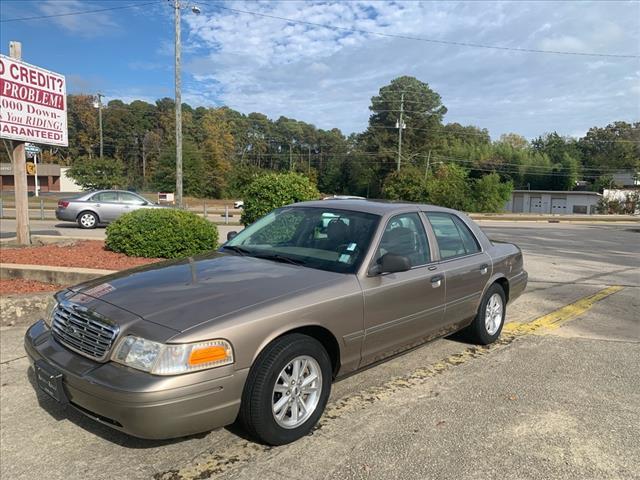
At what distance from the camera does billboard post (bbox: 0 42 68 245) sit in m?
8.34

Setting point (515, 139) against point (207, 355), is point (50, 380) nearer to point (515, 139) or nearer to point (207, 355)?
point (207, 355)

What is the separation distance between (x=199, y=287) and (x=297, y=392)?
92 cm

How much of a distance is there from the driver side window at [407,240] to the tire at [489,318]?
44.9 inches

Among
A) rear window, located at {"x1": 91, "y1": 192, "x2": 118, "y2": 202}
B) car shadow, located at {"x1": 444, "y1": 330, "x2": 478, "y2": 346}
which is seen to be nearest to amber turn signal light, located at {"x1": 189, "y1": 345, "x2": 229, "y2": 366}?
car shadow, located at {"x1": 444, "y1": 330, "x2": 478, "y2": 346}

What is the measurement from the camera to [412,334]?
4023 millimetres

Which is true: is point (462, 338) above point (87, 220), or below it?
below

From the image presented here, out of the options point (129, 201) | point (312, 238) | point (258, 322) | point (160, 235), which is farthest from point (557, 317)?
point (129, 201)

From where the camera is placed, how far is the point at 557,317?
6449mm

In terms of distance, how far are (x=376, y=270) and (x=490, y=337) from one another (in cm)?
221

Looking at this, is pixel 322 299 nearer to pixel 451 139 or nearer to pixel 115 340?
pixel 115 340

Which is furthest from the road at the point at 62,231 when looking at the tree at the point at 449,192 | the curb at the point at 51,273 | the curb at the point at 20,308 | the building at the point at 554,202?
the building at the point at 554,202

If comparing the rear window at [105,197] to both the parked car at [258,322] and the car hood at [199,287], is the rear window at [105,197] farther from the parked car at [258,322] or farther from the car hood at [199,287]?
the car hood at [199,287]

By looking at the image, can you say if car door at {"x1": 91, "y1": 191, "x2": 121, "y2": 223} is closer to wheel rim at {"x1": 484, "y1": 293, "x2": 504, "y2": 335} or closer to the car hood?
the car hood

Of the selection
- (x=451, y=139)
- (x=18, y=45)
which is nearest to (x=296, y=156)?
(x=451, y=139)
